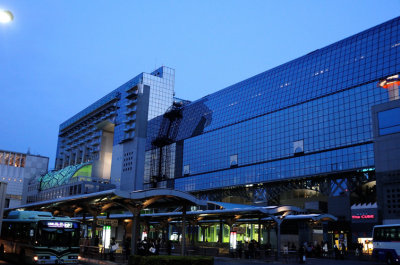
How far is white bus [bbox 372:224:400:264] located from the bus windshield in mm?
24776

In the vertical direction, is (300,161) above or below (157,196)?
above

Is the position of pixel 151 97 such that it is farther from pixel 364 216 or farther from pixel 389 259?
pixel 389 259

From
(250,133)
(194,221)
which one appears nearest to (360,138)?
(250,133)

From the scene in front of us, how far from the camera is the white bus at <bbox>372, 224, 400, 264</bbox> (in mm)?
32719

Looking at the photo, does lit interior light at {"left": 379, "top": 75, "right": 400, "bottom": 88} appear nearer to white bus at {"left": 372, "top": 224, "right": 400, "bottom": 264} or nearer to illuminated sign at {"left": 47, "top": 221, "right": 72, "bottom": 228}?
white bus at {"left": 372, "top": 224, "right": 400, "bottom": 264}

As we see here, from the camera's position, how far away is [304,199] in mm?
73625

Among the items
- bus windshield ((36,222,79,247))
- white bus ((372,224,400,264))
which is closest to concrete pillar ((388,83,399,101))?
white bus ((372,224,400,264))

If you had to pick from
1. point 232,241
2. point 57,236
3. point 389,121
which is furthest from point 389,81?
point 57,236

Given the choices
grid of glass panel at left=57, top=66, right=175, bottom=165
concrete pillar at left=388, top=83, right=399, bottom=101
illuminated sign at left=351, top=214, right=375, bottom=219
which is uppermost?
grid of glass panel at left=57, top=66, right=175, bottom=165

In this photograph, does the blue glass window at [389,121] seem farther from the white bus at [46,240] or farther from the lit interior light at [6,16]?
the lit interior light at [6,16]

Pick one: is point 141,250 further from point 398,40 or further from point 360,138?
point 398,40

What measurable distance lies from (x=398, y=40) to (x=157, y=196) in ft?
167

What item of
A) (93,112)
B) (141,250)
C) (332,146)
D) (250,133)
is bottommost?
(141,250)

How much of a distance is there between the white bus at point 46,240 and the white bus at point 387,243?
2467cm
